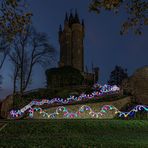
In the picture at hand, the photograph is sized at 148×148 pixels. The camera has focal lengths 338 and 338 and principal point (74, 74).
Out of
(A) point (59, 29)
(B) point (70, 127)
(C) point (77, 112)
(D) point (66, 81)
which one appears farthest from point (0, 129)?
(A) point (59, 29)

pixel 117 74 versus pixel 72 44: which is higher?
pixel 72 44

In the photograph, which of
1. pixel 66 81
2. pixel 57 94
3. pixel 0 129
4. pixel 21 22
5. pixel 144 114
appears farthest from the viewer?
pixel 66 81

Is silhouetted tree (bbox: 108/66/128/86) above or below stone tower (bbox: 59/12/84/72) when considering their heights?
below

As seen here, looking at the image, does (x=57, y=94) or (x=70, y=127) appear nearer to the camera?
(x=70, y=127)

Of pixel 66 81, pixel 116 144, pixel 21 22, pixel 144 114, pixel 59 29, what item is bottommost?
pixel 116 144

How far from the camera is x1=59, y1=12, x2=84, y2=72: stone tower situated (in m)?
64.9

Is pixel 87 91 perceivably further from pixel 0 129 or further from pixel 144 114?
pixel 0 129

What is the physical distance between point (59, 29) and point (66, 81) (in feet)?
89.2

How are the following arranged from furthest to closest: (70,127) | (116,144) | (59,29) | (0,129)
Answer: (59,29) → (70,127) → (0,129) → (116,144)

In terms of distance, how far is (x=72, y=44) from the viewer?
218ft

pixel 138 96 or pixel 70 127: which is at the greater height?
pixel 138 96

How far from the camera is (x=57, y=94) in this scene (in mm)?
37000

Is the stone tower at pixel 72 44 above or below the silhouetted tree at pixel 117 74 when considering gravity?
above

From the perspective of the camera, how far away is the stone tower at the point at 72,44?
2557 inches
